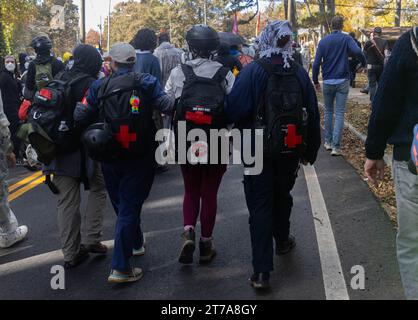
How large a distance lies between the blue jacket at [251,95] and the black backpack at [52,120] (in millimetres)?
1344

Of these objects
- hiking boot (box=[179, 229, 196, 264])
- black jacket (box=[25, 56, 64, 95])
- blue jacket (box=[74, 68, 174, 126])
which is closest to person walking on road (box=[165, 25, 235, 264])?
hiking boot (box=[179, 229, 196, 264])

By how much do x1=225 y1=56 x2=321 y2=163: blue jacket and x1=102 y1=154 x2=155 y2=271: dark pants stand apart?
2.62 ft

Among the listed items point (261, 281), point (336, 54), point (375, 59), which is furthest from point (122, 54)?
point (375, 59)

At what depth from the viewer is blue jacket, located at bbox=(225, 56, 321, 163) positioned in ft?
12.0

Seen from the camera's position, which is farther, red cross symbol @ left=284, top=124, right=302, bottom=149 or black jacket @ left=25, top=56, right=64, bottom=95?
black jacket @ left=25, top=56, right=64, bottom=95

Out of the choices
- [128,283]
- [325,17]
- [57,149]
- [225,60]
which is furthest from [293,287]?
[325,17]

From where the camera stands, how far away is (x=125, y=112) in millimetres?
3775

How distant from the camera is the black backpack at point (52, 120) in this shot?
4.07 metres

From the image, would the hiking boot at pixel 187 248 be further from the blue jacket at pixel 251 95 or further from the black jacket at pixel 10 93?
the black jacket at pixel 10 93

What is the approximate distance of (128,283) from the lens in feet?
12.9

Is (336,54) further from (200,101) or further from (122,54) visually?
(122,54)

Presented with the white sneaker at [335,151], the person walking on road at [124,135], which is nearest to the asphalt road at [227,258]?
the person walking on road at [124,135]

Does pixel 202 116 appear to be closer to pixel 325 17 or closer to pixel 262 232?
pixel 262 232
